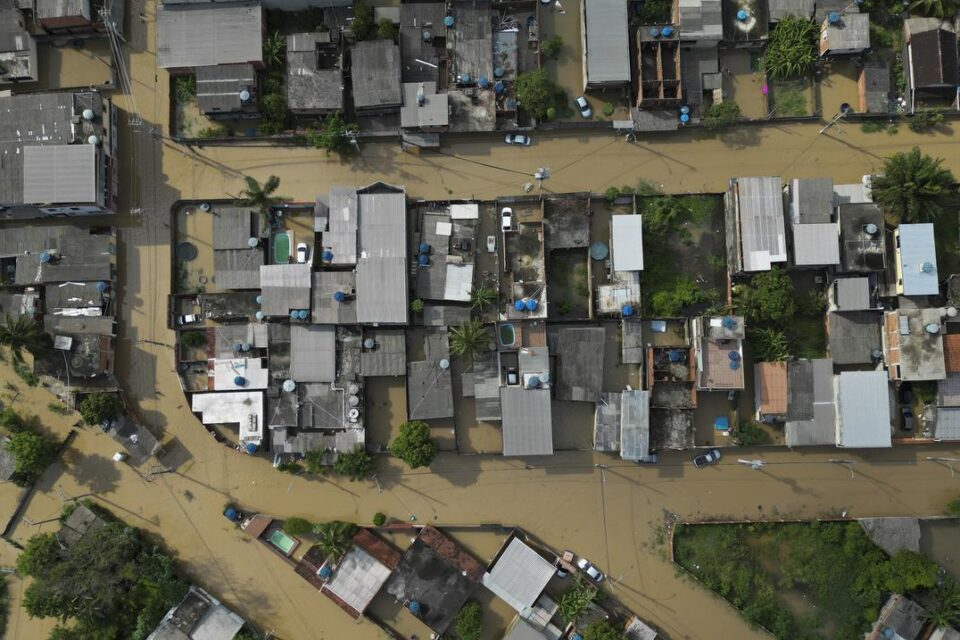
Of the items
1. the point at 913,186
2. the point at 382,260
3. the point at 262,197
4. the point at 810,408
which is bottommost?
the point at 810,408

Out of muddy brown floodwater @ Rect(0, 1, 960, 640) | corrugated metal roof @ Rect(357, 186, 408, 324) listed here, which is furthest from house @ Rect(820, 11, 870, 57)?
corrugated metal roof @ Rect(357, 186, 408, 324)

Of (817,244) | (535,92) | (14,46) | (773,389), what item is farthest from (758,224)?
(14,46)

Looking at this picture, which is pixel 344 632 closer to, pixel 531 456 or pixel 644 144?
pixel 531 456

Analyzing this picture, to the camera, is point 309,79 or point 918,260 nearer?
point 918,260

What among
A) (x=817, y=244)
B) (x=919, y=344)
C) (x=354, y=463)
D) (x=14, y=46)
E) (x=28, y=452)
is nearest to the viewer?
(x=919, y=344)

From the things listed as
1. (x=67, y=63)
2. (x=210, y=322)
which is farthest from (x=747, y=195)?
(x=67, y=63)

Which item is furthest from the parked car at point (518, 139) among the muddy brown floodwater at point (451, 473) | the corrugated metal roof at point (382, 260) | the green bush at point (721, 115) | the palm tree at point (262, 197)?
the palm tree at point (262, 197)

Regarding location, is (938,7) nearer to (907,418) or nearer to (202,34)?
(907,418)
